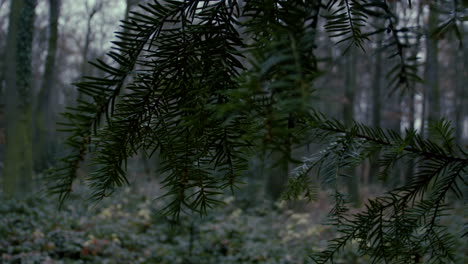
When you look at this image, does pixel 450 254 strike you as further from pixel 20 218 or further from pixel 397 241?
pixel 20 218

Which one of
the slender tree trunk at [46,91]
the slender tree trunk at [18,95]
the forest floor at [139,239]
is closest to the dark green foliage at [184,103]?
the forest floor at [139,239]

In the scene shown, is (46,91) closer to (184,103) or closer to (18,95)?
(18,95)

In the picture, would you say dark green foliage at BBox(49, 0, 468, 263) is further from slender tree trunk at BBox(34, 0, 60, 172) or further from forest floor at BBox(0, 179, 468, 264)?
slender tree trunk at BBox(34, 0, 60, 172)

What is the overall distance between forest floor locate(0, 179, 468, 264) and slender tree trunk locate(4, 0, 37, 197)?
0.79 m

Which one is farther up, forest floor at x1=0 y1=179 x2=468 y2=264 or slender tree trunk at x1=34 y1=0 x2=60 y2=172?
slender tree trunk at x1=34 y1=0 x2=60 y2=172

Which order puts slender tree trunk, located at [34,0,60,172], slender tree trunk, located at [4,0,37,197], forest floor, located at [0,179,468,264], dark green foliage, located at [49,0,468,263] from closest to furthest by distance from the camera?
1. dark green foliage, located at [49,0,468,263]
2. forest floor, located at [0,179,468,264]
3. slender tree trunk, located at [4,0,37,197]
4. slender tree trunk, located at [34,0,60,172]

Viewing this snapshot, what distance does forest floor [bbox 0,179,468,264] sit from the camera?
5059 millimetres

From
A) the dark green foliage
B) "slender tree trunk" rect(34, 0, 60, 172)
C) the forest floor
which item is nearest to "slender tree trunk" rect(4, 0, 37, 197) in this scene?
the forest floor

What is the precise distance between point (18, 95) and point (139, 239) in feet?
15.2

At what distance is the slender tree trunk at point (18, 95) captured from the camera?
7504mm

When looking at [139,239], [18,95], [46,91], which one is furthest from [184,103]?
[46,91]

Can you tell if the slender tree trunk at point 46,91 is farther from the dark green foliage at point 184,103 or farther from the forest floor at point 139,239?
the dark green foliage at point 184,103

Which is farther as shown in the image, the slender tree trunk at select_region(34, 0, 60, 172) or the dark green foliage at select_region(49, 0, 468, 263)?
the slender tree trunk at select_region(34, 0, 60, 172)

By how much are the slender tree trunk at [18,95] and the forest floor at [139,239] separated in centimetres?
79
